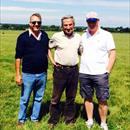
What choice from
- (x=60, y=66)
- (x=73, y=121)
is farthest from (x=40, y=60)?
(x=73, y=121)

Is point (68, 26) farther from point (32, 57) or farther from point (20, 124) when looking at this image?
point (20, 124)

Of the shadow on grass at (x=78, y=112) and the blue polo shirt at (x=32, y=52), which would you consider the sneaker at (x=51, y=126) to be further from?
the blue polo shirt at (x=32, y=52)

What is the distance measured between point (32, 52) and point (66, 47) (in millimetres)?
703

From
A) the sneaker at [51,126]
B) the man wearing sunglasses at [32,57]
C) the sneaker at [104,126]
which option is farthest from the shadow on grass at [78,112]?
the man wearing sunglasses at [32,57]

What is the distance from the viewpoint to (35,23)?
8.53 meters

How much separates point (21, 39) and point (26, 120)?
194cm

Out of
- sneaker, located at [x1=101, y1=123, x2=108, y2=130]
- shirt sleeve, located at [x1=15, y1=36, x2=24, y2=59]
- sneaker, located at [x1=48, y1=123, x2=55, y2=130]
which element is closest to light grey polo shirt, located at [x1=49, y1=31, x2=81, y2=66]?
shirt sleeve, located at [x1=15, y1=36, x2=24, y2=59]

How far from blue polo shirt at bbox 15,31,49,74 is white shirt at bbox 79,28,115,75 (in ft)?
2.71

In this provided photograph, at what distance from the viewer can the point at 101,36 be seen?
8.47 m

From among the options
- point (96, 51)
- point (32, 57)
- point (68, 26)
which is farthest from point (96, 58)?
point (32, 57)

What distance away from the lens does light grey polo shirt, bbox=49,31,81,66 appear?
342 inches

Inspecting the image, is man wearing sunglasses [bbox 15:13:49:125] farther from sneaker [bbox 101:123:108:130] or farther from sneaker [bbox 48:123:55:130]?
sneaker [bbox 101:123:108:130]

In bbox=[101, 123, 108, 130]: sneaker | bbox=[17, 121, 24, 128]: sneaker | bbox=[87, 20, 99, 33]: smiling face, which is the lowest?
bbox=[101, 123, 108, 130]: sneaker

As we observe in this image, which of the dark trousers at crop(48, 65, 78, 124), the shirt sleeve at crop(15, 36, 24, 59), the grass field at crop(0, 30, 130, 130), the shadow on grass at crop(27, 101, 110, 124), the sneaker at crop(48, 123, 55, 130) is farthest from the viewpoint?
the shadow on grass at crop(27, 101, 110, 124)
